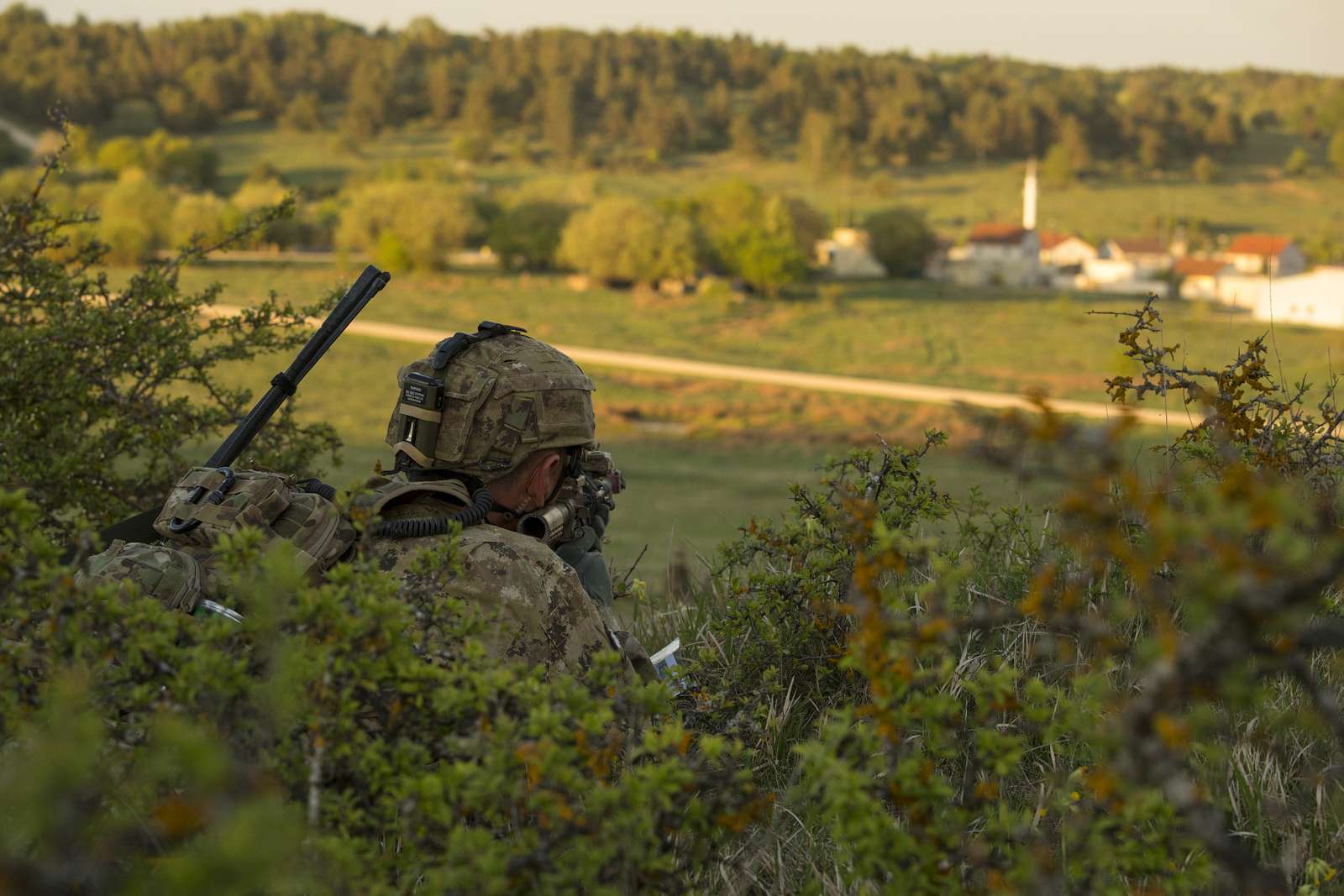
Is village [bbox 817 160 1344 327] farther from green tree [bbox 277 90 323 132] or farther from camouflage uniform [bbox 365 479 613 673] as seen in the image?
camouflage uniform [bbox 365 479 613 673]

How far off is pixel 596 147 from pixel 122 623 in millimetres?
159400

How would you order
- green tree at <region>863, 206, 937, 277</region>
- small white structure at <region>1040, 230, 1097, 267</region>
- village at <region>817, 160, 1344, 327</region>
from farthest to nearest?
1. small white structure at <region>1040, 230, 1097, 267</region>
2. green tree at <region>863, 206, 937, 277</region>
3. village at <region>817, 160, 1344, 327</region>

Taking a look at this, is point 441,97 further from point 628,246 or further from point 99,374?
point 99,374

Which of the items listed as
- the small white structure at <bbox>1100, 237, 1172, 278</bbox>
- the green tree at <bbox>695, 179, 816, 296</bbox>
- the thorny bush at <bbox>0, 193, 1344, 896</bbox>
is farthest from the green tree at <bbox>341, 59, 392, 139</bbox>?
the thorny bush at <bbox>0, 193, 1344, 896</bbox>

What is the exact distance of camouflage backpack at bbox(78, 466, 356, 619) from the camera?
361cm

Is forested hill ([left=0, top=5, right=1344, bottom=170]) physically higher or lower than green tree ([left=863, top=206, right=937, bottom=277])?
higher

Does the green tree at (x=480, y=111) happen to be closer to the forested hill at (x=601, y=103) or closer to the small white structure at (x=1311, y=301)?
the forested hill at (x=601, y=103)

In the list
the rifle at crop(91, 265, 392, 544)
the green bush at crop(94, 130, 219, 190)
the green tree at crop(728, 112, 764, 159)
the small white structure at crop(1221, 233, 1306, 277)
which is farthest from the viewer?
the green tree at crop(728, 112, 764, 159)

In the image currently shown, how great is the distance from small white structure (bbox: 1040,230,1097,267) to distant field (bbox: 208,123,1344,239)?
714cm

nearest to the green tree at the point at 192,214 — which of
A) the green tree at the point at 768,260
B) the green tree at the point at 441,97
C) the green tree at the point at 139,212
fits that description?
the green tree at the point at 139,212

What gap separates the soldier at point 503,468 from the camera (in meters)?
3.74

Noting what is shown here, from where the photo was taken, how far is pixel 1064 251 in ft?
352

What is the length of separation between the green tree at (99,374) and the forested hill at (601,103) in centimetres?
14087

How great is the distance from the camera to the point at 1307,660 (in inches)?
172
